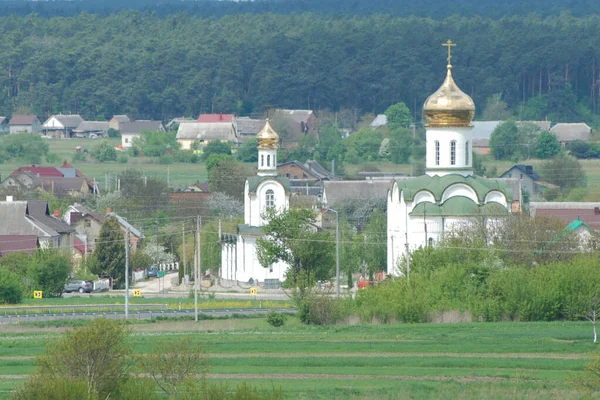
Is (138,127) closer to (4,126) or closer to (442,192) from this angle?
(4,126)

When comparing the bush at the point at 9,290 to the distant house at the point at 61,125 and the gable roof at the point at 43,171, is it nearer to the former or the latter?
the gable roof at the point at 43,171

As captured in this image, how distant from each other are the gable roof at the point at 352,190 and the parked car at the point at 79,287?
20.5 metres

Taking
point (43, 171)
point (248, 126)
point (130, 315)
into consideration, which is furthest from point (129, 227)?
point (248, 126)

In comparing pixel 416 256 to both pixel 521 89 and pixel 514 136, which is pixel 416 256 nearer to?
pixel 514 136

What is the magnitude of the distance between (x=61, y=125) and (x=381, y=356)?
109 m

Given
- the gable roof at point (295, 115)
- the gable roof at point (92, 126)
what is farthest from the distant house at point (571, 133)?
the gable roof at point (92, 126)

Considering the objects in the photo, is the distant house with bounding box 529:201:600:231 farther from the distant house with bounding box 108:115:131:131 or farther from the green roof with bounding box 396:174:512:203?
the distant house with bounding box 108:115:131:131

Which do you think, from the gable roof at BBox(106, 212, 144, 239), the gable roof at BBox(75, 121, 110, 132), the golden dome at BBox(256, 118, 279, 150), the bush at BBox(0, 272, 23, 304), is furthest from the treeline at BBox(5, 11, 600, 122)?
the bush at BBox(0, 272, 23, 304)

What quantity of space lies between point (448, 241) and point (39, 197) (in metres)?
35.3

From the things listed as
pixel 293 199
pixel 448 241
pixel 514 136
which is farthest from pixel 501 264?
pixel 514 136

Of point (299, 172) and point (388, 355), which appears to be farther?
point (299, 172)

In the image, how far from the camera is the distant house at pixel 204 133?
131 metres

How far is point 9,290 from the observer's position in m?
52.6

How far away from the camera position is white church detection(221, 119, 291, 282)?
61562 mm
